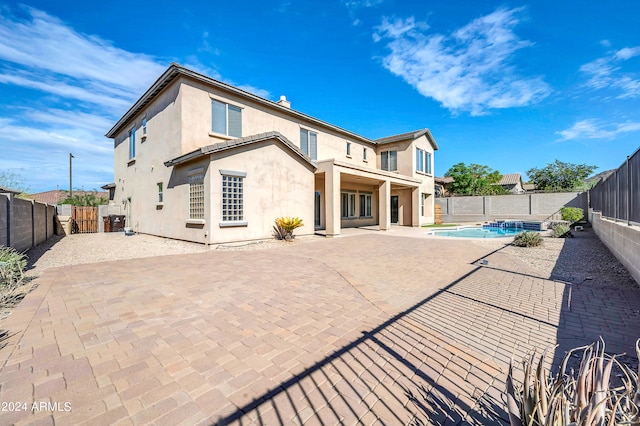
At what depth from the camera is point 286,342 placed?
3.54 metres

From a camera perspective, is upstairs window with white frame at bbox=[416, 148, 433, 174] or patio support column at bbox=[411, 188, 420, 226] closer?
patio support column at bbox=[411, 188, 420, 226]

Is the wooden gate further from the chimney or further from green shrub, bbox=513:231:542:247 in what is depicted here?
green shrub, bbox=513:231:542:247

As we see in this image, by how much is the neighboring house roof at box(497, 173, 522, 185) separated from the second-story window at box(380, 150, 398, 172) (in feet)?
116

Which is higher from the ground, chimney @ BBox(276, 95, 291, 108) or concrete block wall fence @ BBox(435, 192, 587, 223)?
chimney @ BBox(276, 95, 291, 108)

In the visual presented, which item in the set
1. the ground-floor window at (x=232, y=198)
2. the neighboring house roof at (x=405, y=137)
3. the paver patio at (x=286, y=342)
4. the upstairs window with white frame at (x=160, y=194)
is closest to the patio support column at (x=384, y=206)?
the neighboring house roof at (x=405, y=137)

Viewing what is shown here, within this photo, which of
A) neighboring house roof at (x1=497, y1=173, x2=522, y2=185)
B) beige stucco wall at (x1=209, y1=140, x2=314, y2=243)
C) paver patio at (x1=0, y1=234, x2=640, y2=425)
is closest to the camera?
paver patio at (x1=0, y1=234, x2=640, y2=425)

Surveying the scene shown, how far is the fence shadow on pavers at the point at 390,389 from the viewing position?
227cm

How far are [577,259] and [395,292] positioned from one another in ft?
23.8

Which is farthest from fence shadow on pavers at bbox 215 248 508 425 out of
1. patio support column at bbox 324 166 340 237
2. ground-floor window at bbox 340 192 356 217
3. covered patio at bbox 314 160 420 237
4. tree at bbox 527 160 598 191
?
tree at bbox 527 160 598 191

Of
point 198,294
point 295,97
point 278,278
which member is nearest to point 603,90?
point 295,97

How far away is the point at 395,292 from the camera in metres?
5.72

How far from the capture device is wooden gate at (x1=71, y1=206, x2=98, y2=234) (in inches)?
727

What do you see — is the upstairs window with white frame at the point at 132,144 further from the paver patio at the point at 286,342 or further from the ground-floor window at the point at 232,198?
the paver patio at the point at 286,342

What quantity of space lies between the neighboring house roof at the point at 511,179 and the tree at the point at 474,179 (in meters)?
3.18
